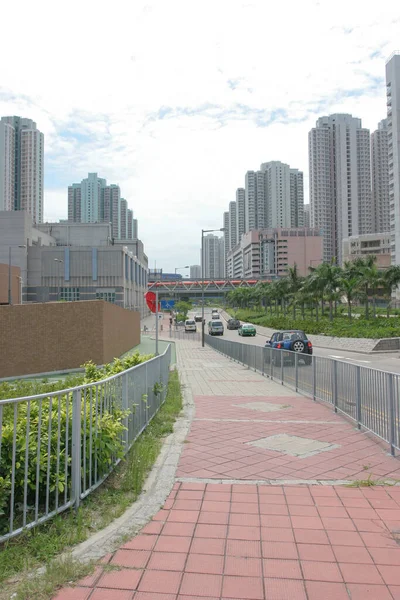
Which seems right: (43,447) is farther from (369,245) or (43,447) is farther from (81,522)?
(369,245)

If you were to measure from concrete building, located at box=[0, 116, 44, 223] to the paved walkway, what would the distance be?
423 ft

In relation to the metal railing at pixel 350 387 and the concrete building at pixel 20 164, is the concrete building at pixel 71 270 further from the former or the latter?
the concrete building at pixel 20 164

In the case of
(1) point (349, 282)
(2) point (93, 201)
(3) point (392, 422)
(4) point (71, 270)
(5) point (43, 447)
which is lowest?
(3) point (392, 422)

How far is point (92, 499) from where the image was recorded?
4.71m

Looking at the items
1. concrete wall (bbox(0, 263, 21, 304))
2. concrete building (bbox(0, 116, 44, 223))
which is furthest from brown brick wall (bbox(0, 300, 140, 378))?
concrete building (bbox(0, 116, 44, 223))

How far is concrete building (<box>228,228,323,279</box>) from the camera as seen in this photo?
516ft

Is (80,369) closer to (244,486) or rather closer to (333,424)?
(333,424)

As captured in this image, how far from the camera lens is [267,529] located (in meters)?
4.09

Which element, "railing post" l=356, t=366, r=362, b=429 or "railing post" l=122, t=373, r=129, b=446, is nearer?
"railing post" l=122, t=373, r=129, b=446

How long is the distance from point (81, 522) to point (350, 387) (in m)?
5.95

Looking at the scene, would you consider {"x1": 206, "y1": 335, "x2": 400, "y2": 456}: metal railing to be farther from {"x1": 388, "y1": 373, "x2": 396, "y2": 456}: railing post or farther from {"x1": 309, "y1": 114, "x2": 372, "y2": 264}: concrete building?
{"x1": 309, "y1": 114, "x2": 372, "y2": 264}: concrete building

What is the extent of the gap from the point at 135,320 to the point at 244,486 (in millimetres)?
34757

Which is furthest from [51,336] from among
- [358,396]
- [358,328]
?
[358,328]

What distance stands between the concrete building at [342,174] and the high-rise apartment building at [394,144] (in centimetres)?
7022
